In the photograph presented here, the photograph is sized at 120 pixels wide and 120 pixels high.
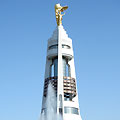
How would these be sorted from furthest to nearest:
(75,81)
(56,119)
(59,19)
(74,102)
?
(59,19)
(75,81)
(74,102)
(56,119)

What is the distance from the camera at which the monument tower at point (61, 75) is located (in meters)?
69.6

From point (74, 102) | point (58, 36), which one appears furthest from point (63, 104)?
point (58, 36)

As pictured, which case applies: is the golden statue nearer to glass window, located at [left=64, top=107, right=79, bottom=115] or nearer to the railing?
the railing

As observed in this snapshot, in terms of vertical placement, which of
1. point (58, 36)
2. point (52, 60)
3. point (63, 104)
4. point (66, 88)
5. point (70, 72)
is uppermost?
point (58, 36)

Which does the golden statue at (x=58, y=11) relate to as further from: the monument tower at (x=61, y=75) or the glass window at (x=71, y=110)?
the glass window at (x=71, y=110)

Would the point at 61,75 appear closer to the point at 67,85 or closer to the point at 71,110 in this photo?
the point at 67,85

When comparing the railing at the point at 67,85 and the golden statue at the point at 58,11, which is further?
the golden statue at the point at 58,11

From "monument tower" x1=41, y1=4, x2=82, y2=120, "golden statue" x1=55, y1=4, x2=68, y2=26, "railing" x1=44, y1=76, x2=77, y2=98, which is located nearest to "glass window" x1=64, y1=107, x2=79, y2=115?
"monument tower" x1=41, y1=4, x2=82, y2=120

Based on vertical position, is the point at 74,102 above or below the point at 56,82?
below

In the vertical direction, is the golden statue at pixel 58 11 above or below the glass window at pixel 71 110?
above

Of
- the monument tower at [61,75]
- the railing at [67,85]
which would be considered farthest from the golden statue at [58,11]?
the railing at [67,85]

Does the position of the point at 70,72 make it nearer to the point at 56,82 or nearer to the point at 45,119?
the point at 56,82

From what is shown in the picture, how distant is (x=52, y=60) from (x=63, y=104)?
18794 mm

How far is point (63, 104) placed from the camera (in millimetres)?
69188
